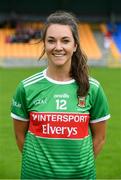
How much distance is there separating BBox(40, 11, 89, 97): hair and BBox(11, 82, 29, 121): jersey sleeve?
1.13ft

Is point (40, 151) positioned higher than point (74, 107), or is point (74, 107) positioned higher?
point (74, 107)

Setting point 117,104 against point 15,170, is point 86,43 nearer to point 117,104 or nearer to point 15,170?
point 117,104

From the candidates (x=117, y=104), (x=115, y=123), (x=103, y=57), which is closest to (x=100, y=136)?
(x=115, y=123)

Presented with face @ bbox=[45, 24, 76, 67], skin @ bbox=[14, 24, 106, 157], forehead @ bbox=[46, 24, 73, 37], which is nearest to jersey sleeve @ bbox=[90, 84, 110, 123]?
skin @ bbox=[14, 24, 106, 157]

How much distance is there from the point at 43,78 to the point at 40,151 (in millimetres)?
471

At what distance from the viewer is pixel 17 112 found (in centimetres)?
Result: 368

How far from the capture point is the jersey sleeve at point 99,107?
3.61m

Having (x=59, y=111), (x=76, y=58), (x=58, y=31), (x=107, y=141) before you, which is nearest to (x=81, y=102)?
(x=59, y=111)

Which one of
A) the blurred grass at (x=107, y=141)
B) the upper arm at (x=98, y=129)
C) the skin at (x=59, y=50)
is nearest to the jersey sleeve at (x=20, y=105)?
the skin at (x=59, y=50)

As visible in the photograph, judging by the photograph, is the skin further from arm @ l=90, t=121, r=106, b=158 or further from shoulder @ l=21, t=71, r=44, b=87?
arm @ l=90, t=121, r=106, b=158

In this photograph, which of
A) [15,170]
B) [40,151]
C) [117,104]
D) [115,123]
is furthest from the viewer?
[117,104]

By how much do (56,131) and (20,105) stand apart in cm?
32

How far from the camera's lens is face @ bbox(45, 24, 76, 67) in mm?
3432

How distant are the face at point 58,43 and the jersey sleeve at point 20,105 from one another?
0.29m
